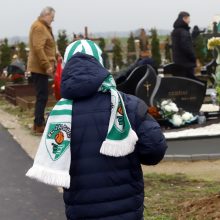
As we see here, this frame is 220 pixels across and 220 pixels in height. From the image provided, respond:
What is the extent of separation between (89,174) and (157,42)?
23.6 metres

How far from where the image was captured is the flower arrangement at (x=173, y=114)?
29.2ft

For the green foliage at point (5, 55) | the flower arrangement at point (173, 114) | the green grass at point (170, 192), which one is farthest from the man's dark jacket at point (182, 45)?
the green foliage at point (5, 55)

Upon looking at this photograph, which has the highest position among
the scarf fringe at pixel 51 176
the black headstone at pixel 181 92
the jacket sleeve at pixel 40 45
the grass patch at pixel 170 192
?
the scarf fringe at pixel 51 176

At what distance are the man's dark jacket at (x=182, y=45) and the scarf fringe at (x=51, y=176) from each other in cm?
837

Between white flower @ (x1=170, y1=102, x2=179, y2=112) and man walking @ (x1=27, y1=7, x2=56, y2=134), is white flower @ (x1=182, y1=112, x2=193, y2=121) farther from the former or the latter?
man walking @ (x1=27, y1=7, x2=56, y2=134)

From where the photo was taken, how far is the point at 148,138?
317 centimetres

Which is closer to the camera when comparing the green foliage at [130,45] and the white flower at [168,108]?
the white flower at [168,108]

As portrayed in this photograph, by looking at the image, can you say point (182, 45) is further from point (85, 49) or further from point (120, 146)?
point (120, 146)

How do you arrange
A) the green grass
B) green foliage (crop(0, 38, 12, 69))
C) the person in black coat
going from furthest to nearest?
green foliage (crop(0, 38, 12, 69)), the person in black coat, the green grass

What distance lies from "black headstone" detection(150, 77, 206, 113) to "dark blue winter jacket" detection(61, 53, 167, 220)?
5.98 metres

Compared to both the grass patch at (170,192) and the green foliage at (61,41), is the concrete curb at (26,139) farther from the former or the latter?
the green foliage at (61,41)

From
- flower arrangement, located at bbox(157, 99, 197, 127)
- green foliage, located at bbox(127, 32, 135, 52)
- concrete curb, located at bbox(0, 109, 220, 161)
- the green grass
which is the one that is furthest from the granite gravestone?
green foliage, located at bbox(127, 32, 135, 52)

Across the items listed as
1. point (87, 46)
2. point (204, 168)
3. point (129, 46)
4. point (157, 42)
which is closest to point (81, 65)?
point (87, 46)

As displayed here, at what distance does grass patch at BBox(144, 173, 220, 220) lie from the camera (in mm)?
5379
